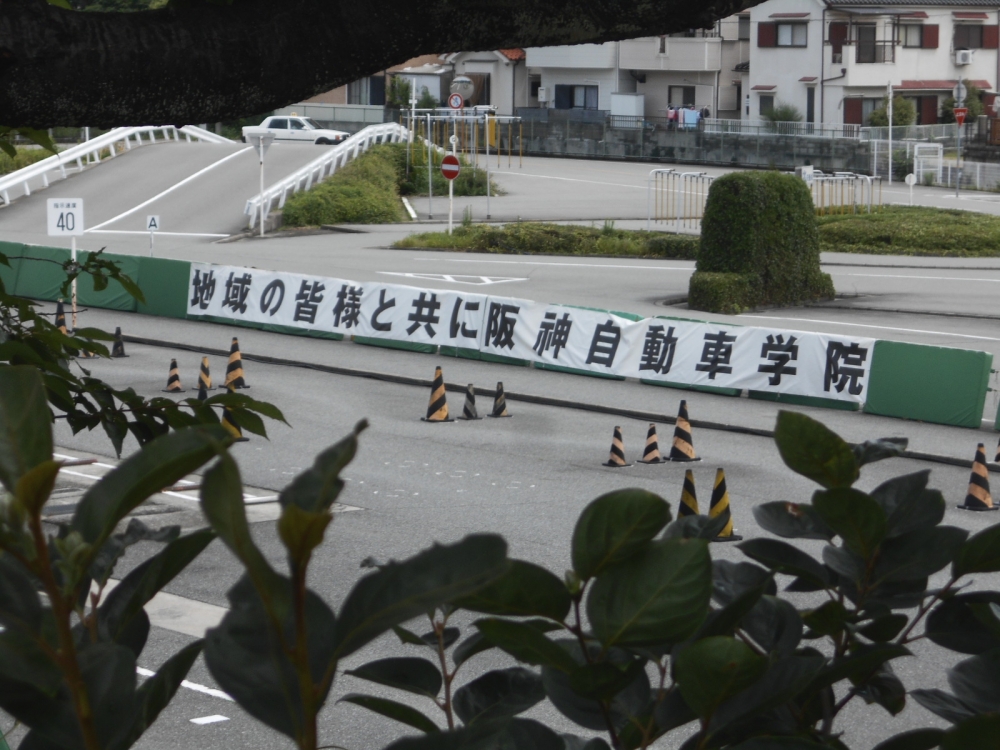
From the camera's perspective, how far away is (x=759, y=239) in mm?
26906

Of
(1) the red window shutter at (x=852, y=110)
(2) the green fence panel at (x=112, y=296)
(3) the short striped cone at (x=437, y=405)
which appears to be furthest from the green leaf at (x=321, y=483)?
(1) the red window shutter at (x=852, y=110)

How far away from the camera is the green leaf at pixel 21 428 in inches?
46.6

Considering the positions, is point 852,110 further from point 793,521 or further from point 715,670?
point 715,670

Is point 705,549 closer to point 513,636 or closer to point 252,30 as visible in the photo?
point 513,636

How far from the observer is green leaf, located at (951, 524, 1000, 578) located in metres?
1.74

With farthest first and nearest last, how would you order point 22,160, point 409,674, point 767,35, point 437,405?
Answer: point 767,35 < point 22,160 < point 437,405 < point 409,674

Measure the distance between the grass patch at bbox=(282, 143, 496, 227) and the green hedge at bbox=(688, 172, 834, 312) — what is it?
1914cm

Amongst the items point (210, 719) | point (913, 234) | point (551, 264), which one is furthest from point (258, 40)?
point (913, 234)

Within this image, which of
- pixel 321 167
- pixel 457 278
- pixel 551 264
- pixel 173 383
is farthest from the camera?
pixel 321 167

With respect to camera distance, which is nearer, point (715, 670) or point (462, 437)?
point (715, 670)

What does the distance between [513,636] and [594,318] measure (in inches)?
805

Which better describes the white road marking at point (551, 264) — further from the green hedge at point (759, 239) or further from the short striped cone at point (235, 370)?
the short striped cone at point (235, 370)

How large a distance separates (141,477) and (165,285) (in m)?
27.5

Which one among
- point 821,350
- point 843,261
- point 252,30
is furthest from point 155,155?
point 252,30
